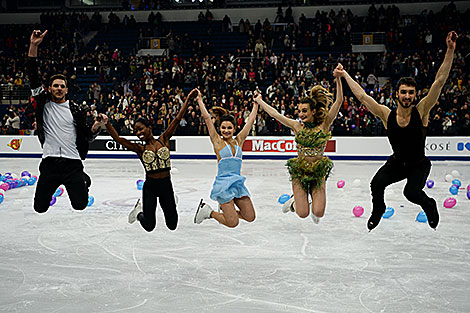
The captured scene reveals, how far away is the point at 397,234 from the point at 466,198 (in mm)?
3981

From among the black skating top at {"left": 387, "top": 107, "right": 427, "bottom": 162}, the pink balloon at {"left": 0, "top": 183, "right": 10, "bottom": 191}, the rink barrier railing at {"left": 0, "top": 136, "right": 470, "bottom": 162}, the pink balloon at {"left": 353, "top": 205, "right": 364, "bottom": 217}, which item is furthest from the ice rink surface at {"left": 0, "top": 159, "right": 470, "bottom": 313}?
the rink barrier railing at {"left": 0, "top": 136, "right": 470, "bottom": 162}

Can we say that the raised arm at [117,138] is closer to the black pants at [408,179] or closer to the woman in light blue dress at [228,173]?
the woman in light blue dress at [228,173]

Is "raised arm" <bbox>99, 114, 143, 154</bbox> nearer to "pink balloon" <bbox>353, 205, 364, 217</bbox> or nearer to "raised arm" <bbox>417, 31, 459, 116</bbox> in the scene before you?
"raised arm" <bbox>417, 31, 459, 116</bbox>

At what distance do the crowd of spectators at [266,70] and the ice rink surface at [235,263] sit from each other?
8.56m

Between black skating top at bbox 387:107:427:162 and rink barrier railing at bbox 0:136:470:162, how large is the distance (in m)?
13.6

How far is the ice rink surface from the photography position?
17.4 feet

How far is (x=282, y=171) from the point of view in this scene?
1589cm

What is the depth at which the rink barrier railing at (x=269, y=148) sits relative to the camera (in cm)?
1830

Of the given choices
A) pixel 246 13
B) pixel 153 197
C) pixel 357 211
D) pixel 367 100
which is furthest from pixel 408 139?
pixel 246 13

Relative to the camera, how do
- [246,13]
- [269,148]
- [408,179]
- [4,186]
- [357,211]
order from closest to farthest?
1. [408,179]
2. [357,211]
3. [4,186]
4. [269,148]
5. [246,13]

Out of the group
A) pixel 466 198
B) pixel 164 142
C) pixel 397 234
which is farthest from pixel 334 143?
pixel 164 142

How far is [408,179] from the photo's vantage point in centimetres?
541

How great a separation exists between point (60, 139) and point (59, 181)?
19.4 inches

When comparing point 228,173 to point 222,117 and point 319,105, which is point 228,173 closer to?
point 222,117
